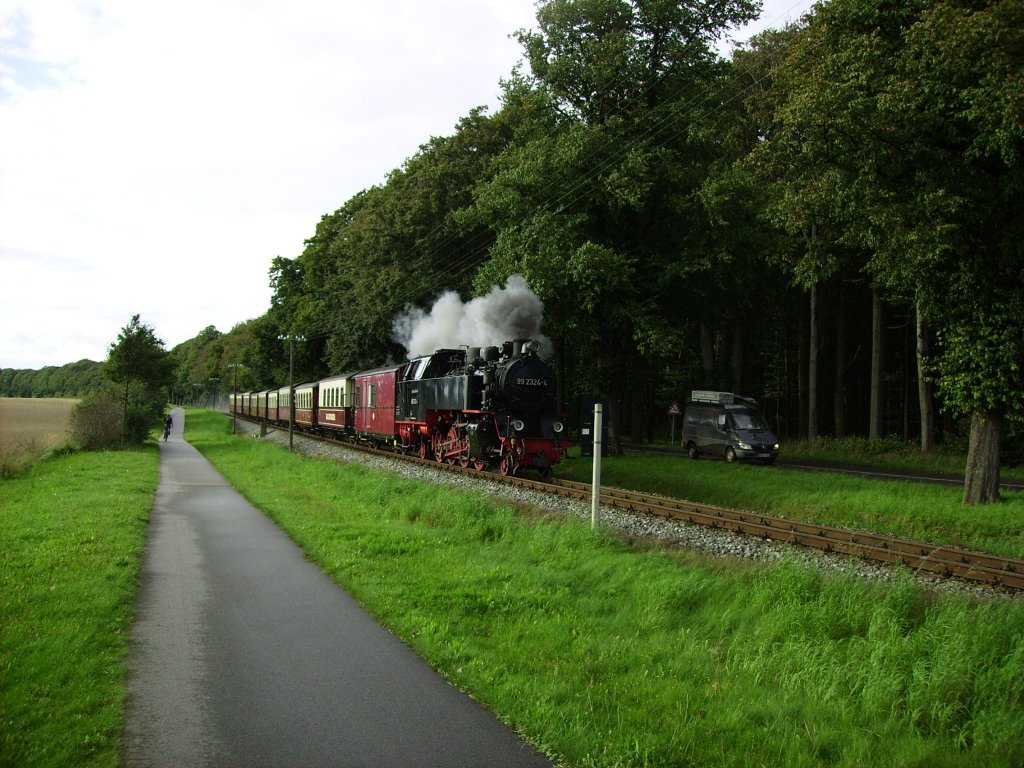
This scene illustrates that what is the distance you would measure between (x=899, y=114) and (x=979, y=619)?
9.71 metres

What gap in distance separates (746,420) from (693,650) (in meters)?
21.0

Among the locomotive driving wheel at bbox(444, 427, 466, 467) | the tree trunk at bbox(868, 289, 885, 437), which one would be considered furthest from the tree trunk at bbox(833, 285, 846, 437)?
the locomotive driving wheel at bbox(444, 427, 466, 467)

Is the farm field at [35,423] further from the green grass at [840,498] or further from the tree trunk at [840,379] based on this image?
the tree trunk at [840,379]

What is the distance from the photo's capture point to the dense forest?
1372 centimetres

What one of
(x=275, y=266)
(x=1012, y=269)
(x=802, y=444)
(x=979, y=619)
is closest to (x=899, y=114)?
(x=1012, y=269)

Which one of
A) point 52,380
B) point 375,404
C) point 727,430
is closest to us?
point 727,430

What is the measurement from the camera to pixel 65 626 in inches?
248

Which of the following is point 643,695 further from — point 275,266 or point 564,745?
point 275,266

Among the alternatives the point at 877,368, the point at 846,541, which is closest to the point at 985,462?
the point at 846,541

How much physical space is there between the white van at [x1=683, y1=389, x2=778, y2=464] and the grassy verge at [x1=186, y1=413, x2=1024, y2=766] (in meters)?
16.0

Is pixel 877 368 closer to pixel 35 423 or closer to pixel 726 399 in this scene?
pixel 726 399

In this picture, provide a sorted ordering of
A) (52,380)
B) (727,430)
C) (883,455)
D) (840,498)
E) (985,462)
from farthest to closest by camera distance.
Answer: (52,380), (883,455), (727,430), (840,498), (985,462)

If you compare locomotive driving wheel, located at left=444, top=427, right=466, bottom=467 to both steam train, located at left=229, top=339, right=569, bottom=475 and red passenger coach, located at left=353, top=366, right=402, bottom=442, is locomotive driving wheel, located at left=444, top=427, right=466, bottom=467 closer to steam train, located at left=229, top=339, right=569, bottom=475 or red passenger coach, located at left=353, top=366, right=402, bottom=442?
steam train, located at left=229, top=339, right=569, bottom=475

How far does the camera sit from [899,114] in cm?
1331
